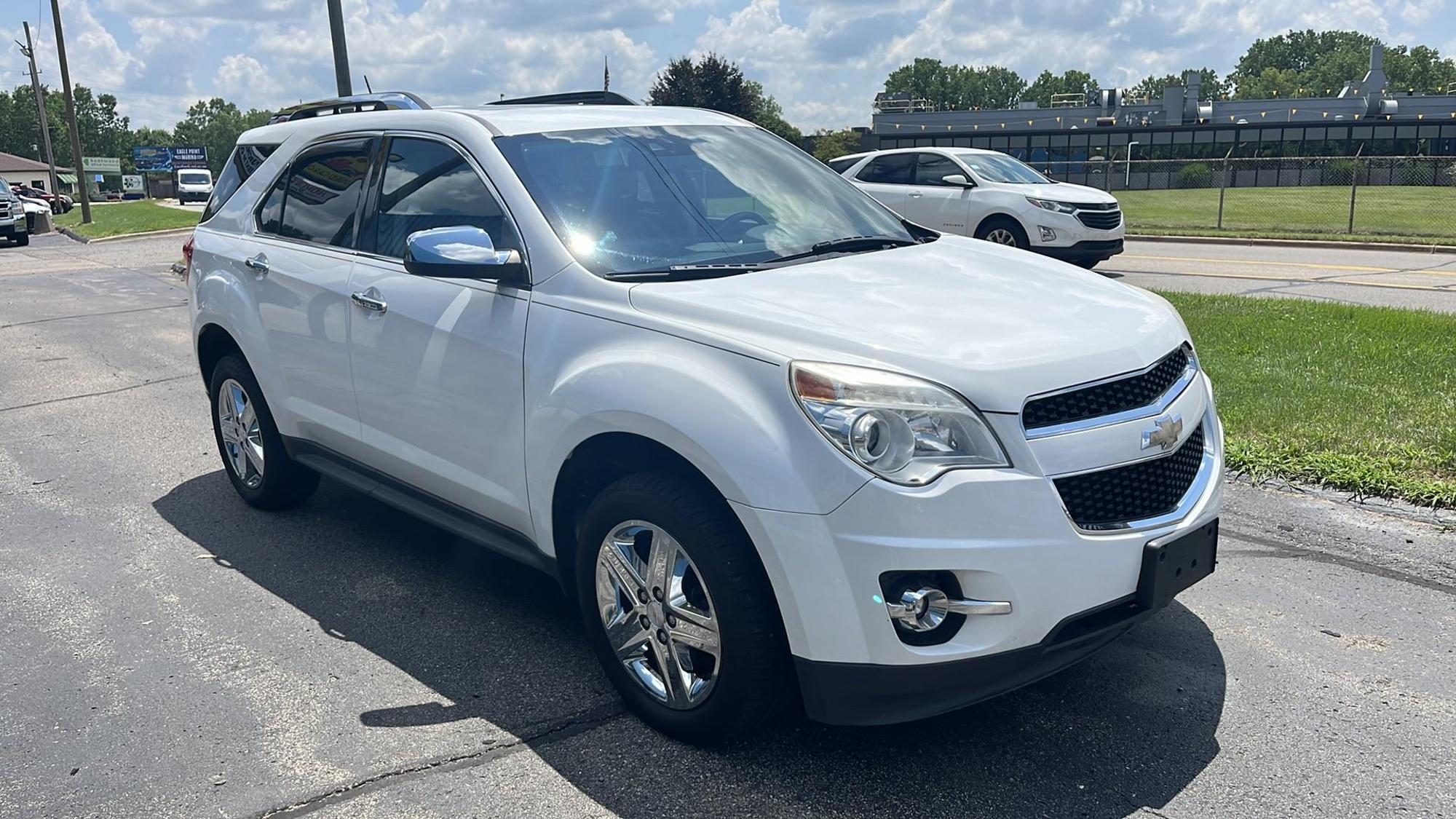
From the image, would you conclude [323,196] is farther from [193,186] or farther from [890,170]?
[193,186]

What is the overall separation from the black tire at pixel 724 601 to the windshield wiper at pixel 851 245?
1029 mm

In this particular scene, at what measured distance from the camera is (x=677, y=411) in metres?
3.12

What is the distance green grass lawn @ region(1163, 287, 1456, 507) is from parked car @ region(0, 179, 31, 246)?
1175 inches

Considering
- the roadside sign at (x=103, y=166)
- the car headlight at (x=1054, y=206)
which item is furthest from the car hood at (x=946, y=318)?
the roadside sign at (x=103, y=166)

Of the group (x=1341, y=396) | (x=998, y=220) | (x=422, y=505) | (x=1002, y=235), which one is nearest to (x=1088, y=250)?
(x=1002, y=235)

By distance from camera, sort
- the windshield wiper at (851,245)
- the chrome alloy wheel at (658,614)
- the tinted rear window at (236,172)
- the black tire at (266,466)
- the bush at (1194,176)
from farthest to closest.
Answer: the bush at (1194,176) → the tinted rear window at (236,172) → the black tire at (266,466) → the windshield wiper at (851,245) → the chrome alloy wheel at (658,614)

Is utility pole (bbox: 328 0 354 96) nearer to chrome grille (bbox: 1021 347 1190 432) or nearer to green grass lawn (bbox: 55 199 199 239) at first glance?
chrome grille (bbox: 1021 347 1190 432)

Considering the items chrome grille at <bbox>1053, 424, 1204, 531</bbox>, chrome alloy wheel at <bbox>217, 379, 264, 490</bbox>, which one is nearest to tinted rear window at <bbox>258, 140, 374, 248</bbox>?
chrome alloy wheel at <bbox>217, 379, 264, 490</bbox>

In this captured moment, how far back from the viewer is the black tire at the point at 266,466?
5.42 metres

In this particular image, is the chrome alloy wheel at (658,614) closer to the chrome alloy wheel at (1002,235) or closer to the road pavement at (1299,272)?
the road pavement at (1299,272)

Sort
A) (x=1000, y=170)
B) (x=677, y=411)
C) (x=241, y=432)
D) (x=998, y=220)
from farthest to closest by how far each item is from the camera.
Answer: (x=1000, y=170) → (x=998, y=220) → (x=241, y=432) → (x=677, y=411)

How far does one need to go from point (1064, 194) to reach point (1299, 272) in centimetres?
346

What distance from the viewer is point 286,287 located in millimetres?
4969

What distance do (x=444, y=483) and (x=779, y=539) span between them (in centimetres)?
171
